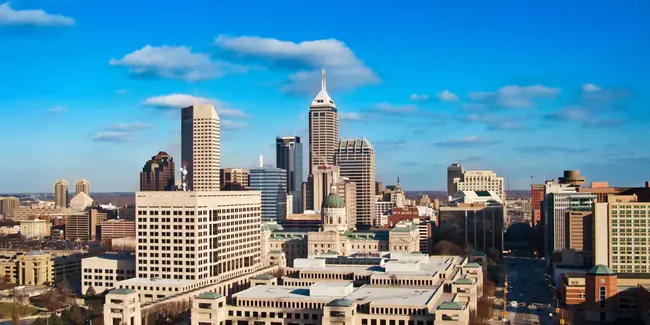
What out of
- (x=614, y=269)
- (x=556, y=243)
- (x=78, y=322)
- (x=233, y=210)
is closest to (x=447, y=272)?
(x=614, y=269)

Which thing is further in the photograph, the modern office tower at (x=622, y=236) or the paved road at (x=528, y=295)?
the modern office tower at (x=622, y=236)

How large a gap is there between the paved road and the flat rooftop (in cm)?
1384

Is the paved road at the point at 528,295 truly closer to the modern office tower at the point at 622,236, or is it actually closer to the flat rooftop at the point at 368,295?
the modern office tower at the point at 622,236

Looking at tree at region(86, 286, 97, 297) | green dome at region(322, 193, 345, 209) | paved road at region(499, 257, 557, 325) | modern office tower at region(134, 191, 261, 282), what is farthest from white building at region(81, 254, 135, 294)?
paved road at region(499, 257, 557, 325)

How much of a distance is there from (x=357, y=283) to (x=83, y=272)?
46.6 m

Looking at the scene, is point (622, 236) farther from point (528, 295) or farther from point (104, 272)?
point (104, 272)

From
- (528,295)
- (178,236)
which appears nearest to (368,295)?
(178,236)

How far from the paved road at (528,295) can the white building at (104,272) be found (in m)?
61.5

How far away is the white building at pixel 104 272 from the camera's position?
13688 cm

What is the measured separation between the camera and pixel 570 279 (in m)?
129

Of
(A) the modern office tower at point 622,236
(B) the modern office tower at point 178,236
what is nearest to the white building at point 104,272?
(B) the modern office tower at point 178,236

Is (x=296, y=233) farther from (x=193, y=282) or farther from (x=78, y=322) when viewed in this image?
(x=78, y=322)

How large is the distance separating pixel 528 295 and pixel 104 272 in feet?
235

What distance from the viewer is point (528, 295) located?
142 meters
